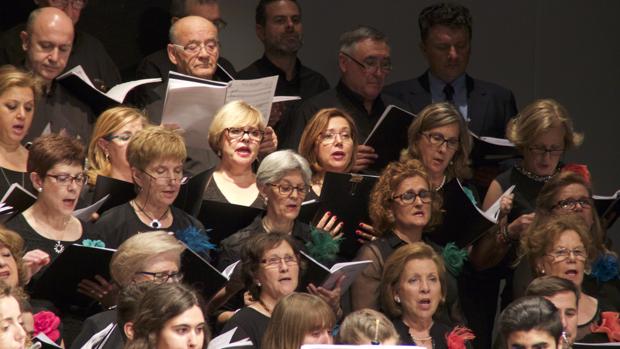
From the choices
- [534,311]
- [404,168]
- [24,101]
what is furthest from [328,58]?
[534,311]

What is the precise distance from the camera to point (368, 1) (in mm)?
8305

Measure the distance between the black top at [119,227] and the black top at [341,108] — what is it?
125cm

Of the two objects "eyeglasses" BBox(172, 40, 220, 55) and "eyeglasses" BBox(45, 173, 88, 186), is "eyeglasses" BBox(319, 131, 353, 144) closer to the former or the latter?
"eyeglasses" BBox(172, 40, 220, 55)

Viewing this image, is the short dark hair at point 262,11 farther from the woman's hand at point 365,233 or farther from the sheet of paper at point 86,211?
the sheet of paper at point 86,211

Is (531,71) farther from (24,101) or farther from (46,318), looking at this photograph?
(46,318)

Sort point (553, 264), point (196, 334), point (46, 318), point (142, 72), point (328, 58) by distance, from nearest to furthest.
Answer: point (196, 334), point (46, 318), point (553, 264), point (142, 72), point (328, 58)

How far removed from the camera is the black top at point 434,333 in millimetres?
5500

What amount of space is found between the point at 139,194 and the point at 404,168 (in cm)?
117

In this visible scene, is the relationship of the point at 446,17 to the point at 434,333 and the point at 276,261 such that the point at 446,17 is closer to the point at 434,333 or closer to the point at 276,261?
the point at 434,333

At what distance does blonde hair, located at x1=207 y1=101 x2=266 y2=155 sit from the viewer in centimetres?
604

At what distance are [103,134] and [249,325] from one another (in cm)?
117

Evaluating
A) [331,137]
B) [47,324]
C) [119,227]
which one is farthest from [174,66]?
[47,324]

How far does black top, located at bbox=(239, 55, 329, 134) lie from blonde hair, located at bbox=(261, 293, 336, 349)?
245 cm

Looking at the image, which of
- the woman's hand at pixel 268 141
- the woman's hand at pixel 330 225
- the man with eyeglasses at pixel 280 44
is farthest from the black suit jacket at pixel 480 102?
the woman's hand at pixel 330 225
